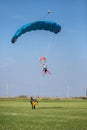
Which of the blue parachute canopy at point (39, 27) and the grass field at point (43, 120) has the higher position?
the blue parachute canopy at point (39, 27)

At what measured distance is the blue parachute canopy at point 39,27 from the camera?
1384 inches

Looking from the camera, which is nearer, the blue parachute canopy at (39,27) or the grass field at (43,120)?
the grass field at (43,120)

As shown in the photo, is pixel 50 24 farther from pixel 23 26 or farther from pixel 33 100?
pixel 33 100

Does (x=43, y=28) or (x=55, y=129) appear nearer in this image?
(x=55, y=129)

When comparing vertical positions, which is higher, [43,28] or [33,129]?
[43,28]

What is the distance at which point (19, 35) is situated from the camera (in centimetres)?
3559

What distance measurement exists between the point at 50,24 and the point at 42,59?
3.06m

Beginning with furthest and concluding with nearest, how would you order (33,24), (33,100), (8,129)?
(33,100)
(33,24)
(8,129)

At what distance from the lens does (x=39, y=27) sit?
1396 inches

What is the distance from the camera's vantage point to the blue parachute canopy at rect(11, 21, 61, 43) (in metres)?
35.2

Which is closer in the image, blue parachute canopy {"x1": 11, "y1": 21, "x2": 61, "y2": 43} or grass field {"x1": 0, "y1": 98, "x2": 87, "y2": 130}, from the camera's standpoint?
grass field {"x1": 0, "y1": 98, "x2": 87, "y2": 130}

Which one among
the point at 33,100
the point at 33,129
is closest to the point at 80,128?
the point at 33,129

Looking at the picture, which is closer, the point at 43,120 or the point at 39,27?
the point at 43,120

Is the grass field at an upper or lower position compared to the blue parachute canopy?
lower
